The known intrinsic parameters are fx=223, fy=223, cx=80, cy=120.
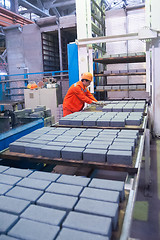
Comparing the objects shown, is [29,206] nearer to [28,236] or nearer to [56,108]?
[28,236]

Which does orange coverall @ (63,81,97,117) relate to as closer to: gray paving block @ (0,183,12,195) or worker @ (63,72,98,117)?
worker @ (63,72,98,117)

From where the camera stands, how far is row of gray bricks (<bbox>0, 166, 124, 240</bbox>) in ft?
4.15

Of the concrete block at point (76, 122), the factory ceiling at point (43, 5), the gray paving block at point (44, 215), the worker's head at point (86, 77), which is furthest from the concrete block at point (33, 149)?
the factory ceiling at point (43, 5)

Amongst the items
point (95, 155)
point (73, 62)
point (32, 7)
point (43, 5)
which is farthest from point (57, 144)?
point (43, 5)

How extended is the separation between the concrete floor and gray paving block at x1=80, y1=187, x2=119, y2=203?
137 cm

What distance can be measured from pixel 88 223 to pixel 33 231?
0.32 metres

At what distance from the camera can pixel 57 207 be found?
1.49m

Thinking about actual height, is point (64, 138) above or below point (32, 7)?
below

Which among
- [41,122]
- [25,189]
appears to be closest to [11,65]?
[41,122]

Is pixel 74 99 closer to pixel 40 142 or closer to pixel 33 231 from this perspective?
pixel 40 142

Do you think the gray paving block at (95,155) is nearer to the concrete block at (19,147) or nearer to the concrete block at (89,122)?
the concrete block at (19,147)

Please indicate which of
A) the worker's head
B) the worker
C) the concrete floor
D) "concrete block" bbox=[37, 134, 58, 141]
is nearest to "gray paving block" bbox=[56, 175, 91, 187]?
"concrete block" bbox=[37, 134, 58, 141]

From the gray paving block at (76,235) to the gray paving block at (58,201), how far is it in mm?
210

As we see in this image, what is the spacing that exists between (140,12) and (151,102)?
15.0 ft
